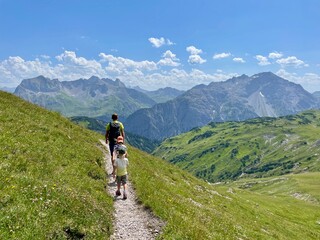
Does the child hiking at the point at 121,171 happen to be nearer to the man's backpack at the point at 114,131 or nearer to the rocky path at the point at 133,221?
the rocky path at the point at 133,221

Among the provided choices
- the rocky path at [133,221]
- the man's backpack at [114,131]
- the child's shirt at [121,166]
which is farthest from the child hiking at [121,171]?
the man's backpack at [114,131]

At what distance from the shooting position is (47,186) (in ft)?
58.5

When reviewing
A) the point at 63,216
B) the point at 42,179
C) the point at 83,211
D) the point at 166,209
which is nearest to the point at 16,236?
the point at 63,216

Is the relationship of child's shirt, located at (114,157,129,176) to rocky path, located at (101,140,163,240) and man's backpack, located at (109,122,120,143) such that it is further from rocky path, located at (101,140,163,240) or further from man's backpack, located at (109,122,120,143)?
man's backpack, located at (109,122,120,143)

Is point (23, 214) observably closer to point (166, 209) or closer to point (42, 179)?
point (42, 179)

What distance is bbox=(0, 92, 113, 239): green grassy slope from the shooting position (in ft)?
47.8

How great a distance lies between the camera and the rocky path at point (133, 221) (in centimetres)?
1744

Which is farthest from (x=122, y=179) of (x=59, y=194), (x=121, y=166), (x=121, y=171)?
(x=59, y=194)

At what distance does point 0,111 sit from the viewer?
30.5m

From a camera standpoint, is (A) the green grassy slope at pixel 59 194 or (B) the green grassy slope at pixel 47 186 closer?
(B) the green grassy slope at pixel 47 186

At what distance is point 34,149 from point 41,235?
11.2 metres

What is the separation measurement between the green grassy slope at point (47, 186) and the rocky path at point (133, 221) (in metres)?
0.68

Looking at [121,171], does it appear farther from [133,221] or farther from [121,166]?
[133,221]

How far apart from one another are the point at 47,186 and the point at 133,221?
5200 millimetres
